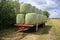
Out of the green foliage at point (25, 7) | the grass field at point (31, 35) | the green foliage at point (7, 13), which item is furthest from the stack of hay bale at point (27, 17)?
the green foliage at point (7, 13)

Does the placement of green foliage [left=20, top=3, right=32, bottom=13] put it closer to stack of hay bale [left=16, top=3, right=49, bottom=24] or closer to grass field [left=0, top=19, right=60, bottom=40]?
stack of hay bale [left=16, top=3, right=49, bottom=24]

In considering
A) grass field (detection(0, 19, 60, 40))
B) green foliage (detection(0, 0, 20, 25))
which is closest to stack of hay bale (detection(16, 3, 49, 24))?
grass field (detection(0, 19, 60, 40))

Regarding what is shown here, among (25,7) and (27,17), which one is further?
(25,7)

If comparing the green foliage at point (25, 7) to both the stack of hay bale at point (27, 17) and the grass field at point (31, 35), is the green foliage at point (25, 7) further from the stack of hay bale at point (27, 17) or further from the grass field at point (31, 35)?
the grass field at point (31, 35)

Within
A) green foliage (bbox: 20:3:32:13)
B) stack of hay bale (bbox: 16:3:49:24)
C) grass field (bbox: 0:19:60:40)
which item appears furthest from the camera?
green foliage (bbox: 20:3:32:13)

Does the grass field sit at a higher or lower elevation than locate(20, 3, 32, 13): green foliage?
lower

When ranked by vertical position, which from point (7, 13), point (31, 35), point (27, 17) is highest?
point (7, 13)

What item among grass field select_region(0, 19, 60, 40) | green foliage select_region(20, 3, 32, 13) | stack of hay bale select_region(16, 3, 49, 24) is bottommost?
grass field select_region(0, 19, 60, 40)

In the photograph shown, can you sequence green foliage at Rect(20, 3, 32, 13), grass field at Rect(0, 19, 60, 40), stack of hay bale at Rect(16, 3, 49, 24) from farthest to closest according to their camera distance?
green foliage at Rect(20, 3, 32, 13) < stack of hay bale at Rect(16, 3, 49, 24) < grass field at Rect(0, 19, 60, 40)

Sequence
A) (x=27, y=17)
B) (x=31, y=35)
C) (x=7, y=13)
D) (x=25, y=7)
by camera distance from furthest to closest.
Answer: (x=7, y=13)
(x=25, y=7)
(x=27, y=17)
(x=31, y=35)

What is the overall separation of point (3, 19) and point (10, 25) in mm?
720

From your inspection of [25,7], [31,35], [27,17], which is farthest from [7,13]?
[31,35]

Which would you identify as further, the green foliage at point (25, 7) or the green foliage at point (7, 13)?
the green foliage at point (7, 13)

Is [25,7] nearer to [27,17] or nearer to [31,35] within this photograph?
[27,17]
